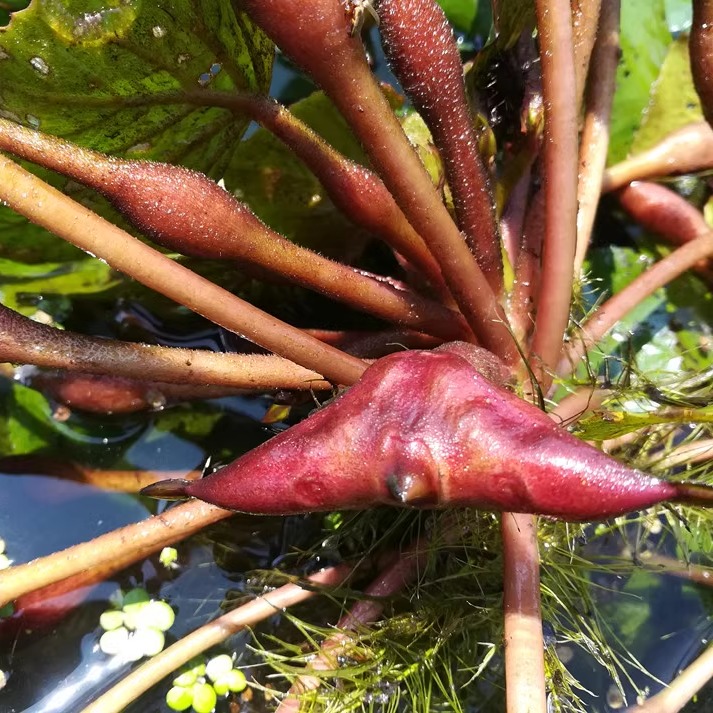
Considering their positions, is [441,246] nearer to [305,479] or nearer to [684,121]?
[305,479]

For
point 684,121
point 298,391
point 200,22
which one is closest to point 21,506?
point 298,391

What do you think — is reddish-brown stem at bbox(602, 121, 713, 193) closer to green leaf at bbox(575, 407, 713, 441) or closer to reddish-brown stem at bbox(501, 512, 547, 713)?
green leaf at bbox(575, 407, 713, 441)

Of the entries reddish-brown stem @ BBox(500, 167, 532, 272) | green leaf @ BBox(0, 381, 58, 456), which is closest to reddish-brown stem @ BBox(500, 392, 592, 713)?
reddish-brown stem @ BBox(500, 167, 532, 272)

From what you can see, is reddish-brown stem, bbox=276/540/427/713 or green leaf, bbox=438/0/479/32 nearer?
reddish-brown stem, bbox=276/540/427/713

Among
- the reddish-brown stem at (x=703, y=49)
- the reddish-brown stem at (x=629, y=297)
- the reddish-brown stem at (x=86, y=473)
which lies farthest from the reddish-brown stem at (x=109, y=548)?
the reddish-brown stem at (x=703, y=49)

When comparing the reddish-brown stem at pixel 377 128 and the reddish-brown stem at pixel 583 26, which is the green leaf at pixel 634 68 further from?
the reddish-brown stem at pixel 377 128

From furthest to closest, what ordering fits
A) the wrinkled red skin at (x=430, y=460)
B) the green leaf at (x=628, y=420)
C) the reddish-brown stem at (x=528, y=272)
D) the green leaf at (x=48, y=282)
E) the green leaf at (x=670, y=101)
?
1. the green leaf at (x=670, y=101)
2. the green leaf at (x=48, y=282)
3. the reddish-brown stem at (x=528, y=272)
4. the green leaf at (x=628, y=420)
5. the wrinkled red skin at (x=430, y=460)
